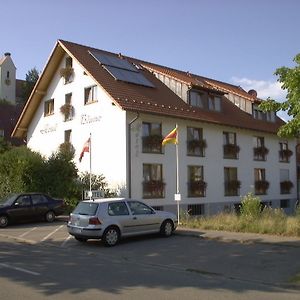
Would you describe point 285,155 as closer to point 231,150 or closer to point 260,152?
point 260,152

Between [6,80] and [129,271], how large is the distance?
87.2 meters

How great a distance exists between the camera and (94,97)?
31.3 metres

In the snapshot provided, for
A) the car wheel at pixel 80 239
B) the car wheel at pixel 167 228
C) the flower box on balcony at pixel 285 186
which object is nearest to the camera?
the car wheel at pixel 80 239

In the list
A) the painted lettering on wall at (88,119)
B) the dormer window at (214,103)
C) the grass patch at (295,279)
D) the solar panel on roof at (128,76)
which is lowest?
the grass patch at (295,279)

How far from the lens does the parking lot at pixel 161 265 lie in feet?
33.0

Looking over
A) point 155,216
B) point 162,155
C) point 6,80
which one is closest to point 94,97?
point 162,155

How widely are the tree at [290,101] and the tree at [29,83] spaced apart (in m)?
58.7

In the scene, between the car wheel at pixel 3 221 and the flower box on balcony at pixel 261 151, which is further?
the flower box on balcony at pixel 261 151

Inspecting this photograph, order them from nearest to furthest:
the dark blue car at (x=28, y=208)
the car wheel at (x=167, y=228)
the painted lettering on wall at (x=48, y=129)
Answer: the car wheel at (x=167, y=228)
the dark blue car at (x=28, y=208)
the painted lettering on wall at (x=48, y=129)

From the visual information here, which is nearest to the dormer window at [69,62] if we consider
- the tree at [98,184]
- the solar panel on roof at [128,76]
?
the solar panel on roof at [128,76]

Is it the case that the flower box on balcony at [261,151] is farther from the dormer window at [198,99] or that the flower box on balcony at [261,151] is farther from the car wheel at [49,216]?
the car wheel at [49,216]

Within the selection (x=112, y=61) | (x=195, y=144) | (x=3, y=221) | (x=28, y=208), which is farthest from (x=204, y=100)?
(x=3, y=221)

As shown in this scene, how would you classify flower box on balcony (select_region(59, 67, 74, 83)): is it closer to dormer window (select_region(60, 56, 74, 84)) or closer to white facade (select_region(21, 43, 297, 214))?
dormer window (select_region(60, 56, 74, 84))

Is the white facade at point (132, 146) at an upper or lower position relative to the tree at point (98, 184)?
upper
